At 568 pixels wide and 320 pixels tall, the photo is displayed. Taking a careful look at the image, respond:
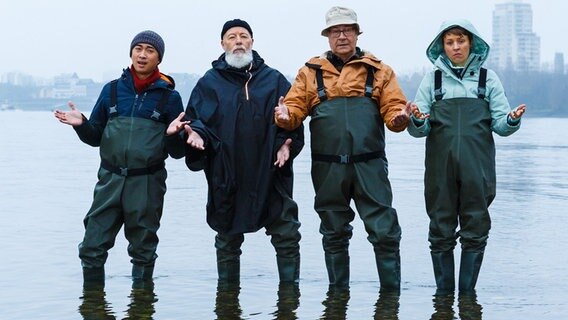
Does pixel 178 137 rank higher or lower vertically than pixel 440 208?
higher

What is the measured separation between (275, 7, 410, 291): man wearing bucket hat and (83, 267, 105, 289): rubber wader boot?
66.6 inches

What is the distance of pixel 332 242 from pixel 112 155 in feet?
5.43

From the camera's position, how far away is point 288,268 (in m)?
7.25

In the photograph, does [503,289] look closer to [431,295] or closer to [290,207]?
[431,295]

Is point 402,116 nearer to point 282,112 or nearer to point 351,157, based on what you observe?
point 351,157

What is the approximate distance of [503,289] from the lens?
772cm

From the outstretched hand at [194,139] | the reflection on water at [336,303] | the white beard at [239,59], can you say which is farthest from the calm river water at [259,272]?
the white beard at [239,59]

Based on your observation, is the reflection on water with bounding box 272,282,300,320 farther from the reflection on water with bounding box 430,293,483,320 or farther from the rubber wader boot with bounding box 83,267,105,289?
the rubber wader boot with bounding box 83,267,105,289

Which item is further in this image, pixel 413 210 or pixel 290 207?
pixel 413 210

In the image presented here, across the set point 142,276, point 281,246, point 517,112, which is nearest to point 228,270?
point 281,246

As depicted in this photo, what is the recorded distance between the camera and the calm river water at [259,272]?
6750 mm

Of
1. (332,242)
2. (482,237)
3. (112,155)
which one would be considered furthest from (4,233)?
(482,237)

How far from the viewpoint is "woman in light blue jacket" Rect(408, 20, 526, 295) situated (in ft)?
22.0

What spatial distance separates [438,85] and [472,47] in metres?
0.38
